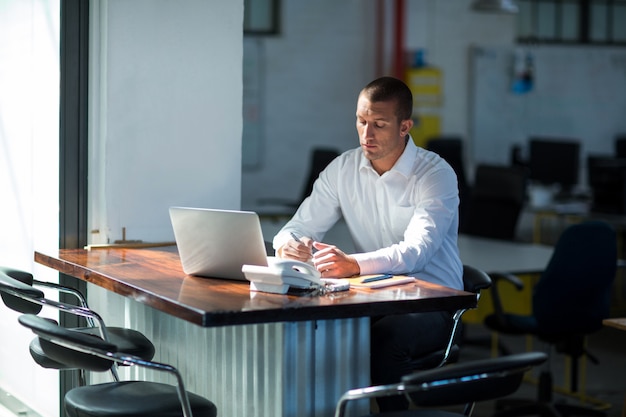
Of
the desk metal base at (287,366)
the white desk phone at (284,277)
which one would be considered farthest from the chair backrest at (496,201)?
the white desk phone at (284,277)

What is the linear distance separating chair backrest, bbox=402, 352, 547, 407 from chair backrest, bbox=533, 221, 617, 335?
2.17 metres

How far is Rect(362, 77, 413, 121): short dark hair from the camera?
3.08 meters

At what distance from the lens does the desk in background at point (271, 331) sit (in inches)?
91.0

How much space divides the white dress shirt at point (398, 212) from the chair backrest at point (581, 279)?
4.06ft

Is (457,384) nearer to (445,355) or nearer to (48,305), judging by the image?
(445,355)

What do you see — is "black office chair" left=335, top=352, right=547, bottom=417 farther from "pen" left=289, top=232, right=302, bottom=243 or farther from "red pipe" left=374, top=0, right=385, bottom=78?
"red pipe" left=374, top=0, right=385, bottom=78

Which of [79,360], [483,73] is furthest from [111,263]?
[483,73]

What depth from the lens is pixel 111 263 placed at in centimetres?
306

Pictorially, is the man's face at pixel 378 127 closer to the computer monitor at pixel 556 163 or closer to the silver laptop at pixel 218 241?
the silver laptop at pixel 218 241

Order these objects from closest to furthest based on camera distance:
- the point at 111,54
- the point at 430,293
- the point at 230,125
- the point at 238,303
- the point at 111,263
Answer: the point at 238,303
the point at 430,293
the point at 111,263
the point at 111,54
the point at 230,125

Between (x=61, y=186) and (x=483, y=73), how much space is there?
7.90 metres

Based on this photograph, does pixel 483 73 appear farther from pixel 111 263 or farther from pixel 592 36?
pixel 111 263

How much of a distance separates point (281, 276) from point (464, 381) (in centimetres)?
55

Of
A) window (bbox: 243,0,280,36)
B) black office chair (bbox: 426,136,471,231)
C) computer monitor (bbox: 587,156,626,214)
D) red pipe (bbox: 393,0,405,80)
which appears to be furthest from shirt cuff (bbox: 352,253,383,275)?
red pipe (bbox: 393,0,405,80)
